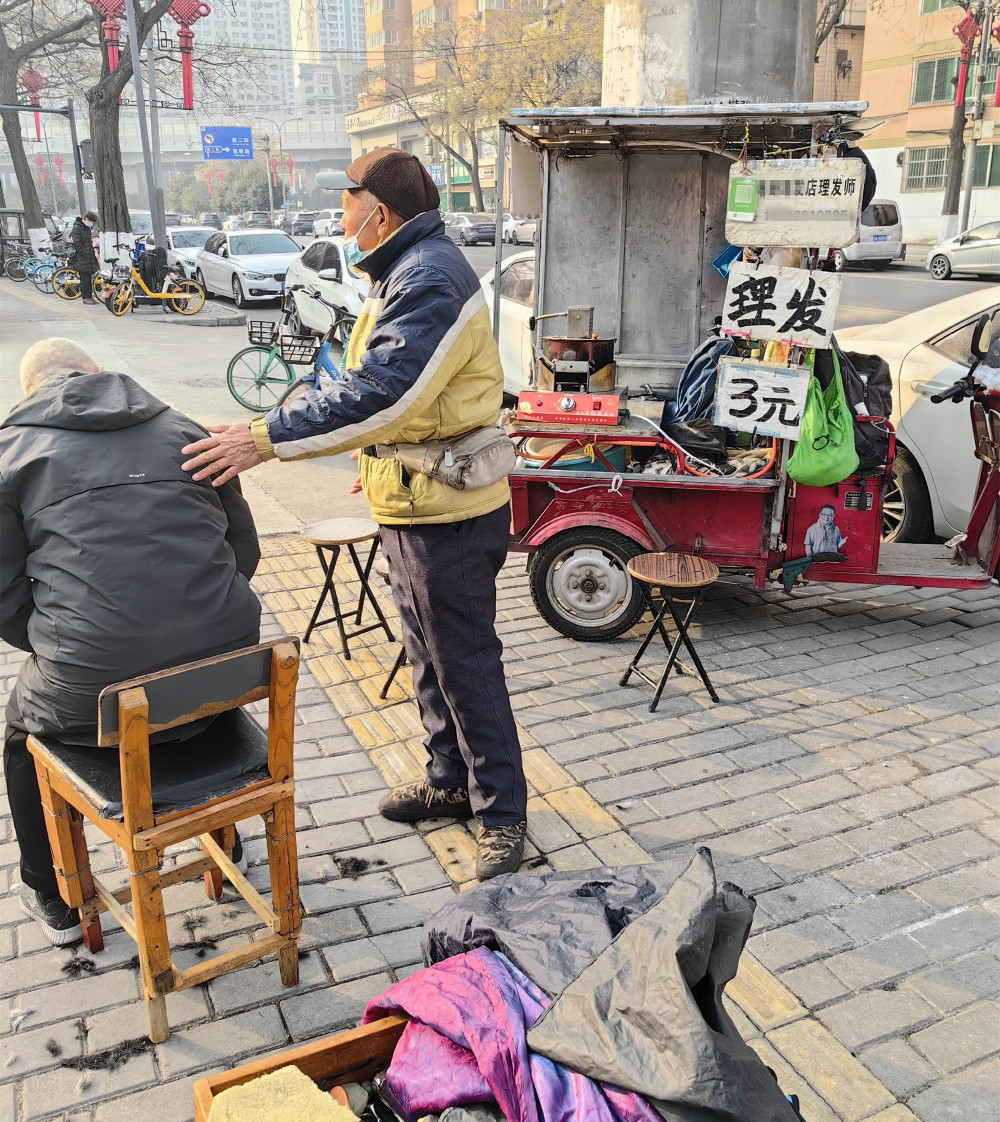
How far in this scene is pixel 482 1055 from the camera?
5.95 feet

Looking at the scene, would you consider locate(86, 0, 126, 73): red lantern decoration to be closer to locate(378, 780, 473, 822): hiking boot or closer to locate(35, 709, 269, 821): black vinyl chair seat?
locate(378, 780, 473, 822): hiking boot

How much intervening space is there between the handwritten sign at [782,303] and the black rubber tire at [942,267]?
22.8 metres

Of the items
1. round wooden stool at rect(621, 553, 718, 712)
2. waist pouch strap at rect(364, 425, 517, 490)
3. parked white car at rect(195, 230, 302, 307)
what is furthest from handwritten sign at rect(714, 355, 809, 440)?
parked white car at rect(195, 230, 302, 307)

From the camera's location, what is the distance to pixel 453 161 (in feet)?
224

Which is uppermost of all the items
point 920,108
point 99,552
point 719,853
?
point 920,108

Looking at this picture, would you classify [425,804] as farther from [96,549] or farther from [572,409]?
[572,409]

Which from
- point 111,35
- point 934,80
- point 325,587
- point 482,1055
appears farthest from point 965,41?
point 482,1055

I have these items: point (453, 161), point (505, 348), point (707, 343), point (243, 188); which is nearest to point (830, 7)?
point (505, 348)

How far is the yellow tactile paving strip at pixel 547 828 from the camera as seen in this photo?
254cm

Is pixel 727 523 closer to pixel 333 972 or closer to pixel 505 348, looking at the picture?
pixel 333 972

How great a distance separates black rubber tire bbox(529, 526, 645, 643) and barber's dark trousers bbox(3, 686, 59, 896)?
2.73 m

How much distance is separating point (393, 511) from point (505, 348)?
670 centimetres

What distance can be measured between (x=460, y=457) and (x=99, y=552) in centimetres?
109

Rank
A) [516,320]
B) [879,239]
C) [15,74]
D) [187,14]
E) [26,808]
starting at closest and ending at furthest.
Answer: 1. [26,808]
2. [516,320]
3. [187,14]
4. [879,239]
5. [15,74]
